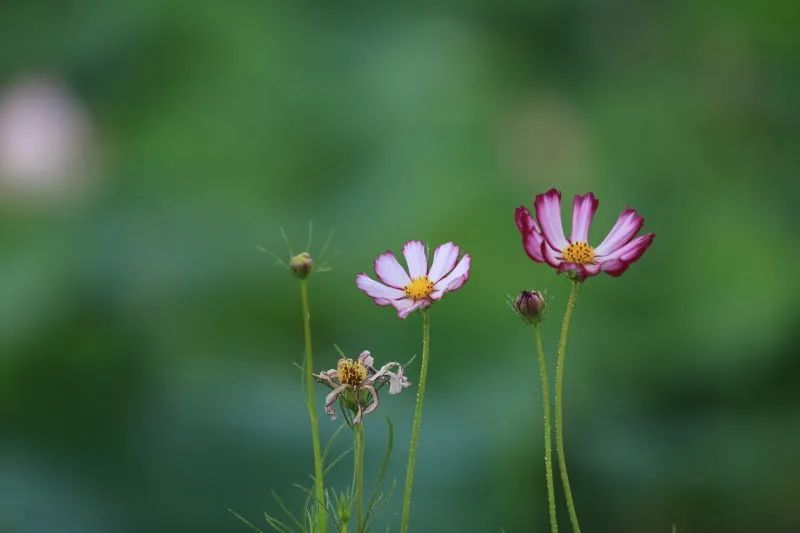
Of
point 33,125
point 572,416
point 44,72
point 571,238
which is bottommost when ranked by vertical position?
point 571,238

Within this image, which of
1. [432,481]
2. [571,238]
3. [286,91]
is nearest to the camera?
[571,238]

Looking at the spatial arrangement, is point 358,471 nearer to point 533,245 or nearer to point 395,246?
point 533,245

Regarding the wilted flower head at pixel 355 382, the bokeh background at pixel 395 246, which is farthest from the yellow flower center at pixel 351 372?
the bokeh background at pixel 395 246

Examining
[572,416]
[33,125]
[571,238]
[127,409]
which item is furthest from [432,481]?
[571,238]

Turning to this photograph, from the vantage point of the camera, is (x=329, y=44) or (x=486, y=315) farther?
(x=329, y=44)

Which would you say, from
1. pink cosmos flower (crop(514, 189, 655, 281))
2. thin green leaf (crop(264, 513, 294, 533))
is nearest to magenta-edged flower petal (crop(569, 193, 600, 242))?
pink cosmos flower (crop(514, 189, 655, 281))

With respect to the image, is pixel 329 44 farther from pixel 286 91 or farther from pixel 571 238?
pixel 571 238
